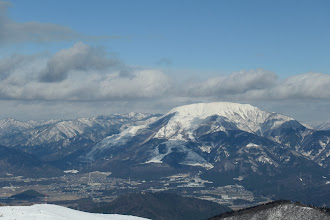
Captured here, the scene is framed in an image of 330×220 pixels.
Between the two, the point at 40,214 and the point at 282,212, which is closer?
the point at 40,214

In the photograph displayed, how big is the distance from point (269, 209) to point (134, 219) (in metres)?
46.2

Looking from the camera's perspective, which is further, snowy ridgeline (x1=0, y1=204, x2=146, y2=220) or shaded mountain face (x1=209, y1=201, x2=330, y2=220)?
shaded mountain face (x1=209, y1=201, x2=330, y2=220)

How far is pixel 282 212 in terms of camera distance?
525 ft

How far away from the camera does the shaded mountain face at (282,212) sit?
507ft

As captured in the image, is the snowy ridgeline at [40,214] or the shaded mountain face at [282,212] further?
the shaded mountain face at [282,212]

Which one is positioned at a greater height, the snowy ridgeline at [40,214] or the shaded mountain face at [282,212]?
the snowy ridgeline at [40,214]

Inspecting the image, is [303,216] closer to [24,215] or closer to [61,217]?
[61,217]

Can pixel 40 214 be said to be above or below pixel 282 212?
above

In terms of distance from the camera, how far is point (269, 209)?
163 metres

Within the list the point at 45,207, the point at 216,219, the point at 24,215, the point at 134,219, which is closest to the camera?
the point at 24,215

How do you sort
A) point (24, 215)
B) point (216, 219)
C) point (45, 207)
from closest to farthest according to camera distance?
point (24, 215)
point (45, 207)
point (216, 219)

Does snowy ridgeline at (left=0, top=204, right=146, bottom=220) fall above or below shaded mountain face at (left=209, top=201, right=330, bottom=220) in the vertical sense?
above

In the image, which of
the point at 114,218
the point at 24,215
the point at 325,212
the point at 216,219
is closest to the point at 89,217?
the point at 114,218

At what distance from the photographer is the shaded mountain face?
507 feet
